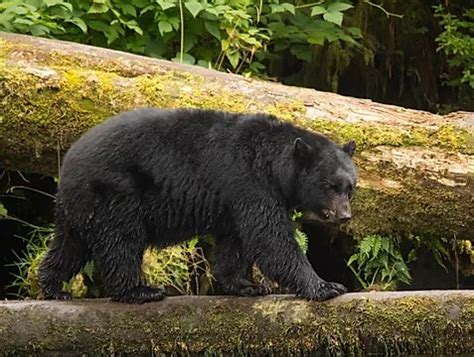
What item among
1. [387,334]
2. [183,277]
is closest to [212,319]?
[387,334]

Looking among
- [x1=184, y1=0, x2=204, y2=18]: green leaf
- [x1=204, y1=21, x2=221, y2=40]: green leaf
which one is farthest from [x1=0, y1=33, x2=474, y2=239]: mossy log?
[x1=204, y1=21, x2=221, y2=40]: green leaf

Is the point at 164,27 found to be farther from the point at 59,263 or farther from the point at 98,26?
the point at 59,263

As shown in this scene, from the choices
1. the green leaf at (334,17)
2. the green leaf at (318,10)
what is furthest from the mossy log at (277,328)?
the green leaf at (318,10)

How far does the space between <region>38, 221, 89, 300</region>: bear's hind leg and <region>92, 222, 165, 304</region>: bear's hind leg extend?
19 cm

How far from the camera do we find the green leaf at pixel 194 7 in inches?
247

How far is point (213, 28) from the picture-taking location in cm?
666

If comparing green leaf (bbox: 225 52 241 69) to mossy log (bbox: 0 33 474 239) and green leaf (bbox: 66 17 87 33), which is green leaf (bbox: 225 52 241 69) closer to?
mossy log (bbox: 0 33 474 239)

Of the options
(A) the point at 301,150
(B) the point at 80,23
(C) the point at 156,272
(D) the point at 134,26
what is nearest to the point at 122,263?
(A) the point at 301,150

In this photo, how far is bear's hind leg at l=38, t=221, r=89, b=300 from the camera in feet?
15.5

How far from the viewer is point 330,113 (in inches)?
222

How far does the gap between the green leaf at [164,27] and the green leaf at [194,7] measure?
0.70 ft

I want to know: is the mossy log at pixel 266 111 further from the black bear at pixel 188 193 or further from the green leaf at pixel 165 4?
the black bear at pixel 188 193

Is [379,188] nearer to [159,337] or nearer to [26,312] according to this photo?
[159,337]

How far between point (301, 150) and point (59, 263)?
133 cm
